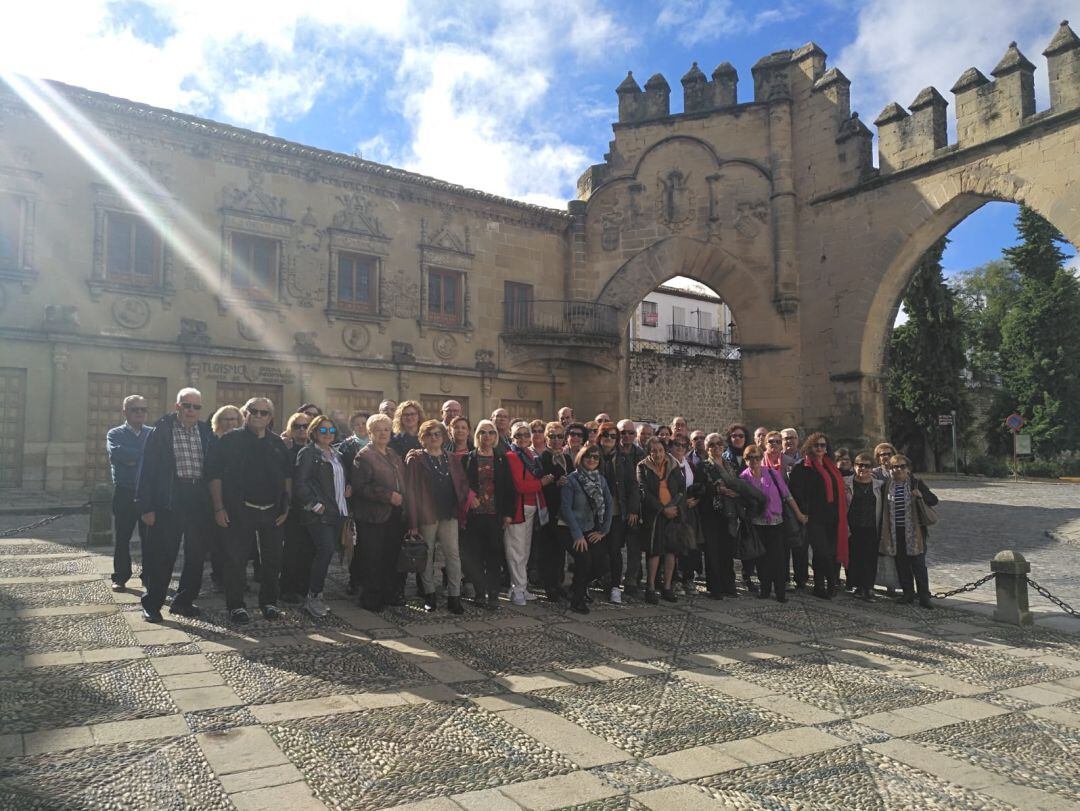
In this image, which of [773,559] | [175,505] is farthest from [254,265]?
[773,559]

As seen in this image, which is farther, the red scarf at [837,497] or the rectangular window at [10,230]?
the rectangular window at [10,230]

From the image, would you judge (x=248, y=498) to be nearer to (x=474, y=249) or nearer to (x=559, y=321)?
(x=474, y=249)

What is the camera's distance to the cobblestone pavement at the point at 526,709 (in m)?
3.25

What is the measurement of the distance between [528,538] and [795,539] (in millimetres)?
3001

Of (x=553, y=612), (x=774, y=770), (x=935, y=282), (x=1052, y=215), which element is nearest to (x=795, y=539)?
(x=553, y=612)

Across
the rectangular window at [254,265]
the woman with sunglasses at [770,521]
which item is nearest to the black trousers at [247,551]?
the woman with sunglasses at [770,521]

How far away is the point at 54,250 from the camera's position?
14.2m

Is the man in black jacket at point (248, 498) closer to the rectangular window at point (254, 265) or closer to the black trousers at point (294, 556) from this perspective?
the black trousers at point (294, 556)

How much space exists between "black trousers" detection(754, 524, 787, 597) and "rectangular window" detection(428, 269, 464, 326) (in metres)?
12.0

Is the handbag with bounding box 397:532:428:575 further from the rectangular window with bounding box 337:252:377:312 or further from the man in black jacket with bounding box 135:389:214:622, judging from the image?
the rectangular window with bounding box 337:252:377:312

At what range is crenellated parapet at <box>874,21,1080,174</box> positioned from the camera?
12.3 m

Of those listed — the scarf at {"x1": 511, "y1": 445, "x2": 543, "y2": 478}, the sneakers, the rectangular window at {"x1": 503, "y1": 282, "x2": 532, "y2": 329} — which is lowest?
the sneakers

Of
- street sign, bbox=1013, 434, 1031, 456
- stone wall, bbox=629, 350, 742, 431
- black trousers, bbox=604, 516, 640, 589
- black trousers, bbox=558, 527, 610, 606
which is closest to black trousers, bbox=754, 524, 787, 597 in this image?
black trousers, bbox=604, 516, 640, 589

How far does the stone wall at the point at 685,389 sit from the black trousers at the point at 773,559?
1858cm
